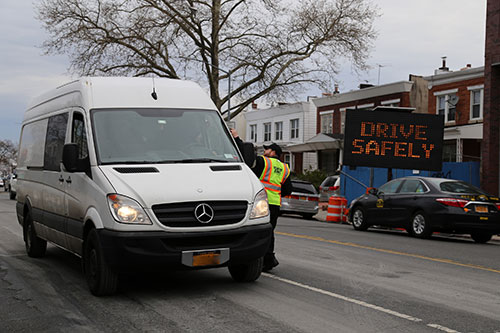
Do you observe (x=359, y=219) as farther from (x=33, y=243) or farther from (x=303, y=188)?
(x=33, y=243)

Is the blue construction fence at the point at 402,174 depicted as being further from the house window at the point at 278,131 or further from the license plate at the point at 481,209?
the house window at the point at 278,131

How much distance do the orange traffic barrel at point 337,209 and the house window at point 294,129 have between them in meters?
29.0

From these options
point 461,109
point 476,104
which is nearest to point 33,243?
point 476,104

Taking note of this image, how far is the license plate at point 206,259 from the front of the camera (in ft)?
22.7

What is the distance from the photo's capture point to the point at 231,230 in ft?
23.3

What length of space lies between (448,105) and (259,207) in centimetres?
3094

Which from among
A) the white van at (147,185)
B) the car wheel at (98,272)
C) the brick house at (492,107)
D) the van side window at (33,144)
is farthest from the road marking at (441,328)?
the brick house at (492,107)

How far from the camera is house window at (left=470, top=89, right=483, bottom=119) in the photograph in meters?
34.2

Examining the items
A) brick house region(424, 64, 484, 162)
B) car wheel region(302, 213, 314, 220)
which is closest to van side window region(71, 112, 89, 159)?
car wheel region(302, 213, 314, 220)

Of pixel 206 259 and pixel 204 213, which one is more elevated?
pixel 204 213

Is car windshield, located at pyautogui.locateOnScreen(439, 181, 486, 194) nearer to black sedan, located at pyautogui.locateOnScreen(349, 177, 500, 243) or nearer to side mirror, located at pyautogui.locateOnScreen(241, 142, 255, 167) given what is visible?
black sedan, located at pyautogui.locateOnScreen(349, 177, 500, 243)

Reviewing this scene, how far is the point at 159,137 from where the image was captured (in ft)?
25.8

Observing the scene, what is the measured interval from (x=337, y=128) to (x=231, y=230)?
3898 cm

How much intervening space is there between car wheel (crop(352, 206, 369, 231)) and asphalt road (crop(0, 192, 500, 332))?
296 inches
